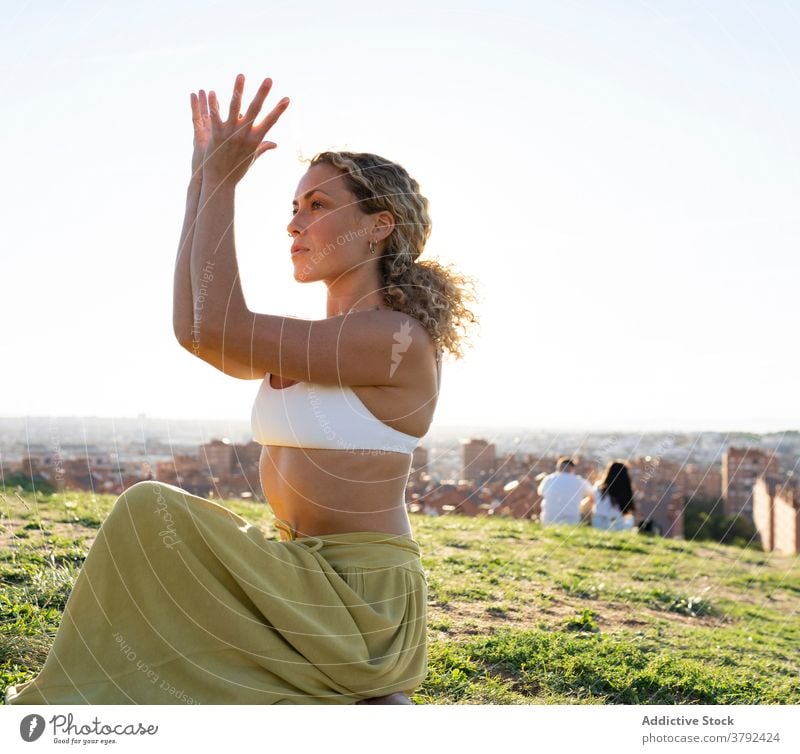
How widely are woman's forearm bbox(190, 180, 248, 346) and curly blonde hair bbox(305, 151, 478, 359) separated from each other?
1.64ft

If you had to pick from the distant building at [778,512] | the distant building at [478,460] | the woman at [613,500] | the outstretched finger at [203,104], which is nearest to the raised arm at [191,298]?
the outstretched finger at [203,104]

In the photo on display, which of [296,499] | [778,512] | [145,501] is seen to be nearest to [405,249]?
[296,499]

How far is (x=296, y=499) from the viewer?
8.91 ft

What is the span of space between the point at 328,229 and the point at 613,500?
6.75 m

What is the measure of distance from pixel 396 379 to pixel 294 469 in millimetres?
395

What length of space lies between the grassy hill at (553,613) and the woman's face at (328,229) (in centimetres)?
154

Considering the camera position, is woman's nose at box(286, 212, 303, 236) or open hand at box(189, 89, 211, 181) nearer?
open hand at box(189, 89, 211, 181)

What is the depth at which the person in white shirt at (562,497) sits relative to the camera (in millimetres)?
8109

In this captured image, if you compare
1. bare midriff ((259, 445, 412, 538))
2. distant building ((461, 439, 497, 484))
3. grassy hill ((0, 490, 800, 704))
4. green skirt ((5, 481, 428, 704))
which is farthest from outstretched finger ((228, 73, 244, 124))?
distant building ((461, 439, 497, 484))

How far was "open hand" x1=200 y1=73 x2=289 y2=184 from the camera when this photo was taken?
102 inches

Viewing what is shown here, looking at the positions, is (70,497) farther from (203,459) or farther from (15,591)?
(15,591)

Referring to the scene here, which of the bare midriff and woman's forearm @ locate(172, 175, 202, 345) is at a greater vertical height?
woman's forearm @ locate(172, 175, 202, 345)

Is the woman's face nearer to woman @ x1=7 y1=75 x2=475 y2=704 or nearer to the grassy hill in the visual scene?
woman @ x1=7 y1=75 x2=475 y2=704
